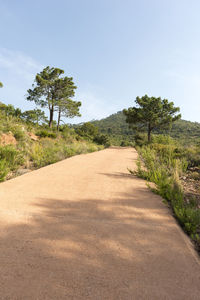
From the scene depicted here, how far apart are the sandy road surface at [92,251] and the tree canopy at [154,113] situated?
22.9m

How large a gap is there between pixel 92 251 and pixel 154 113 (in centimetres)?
2460

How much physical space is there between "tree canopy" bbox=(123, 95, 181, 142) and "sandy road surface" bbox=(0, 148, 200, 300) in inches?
903

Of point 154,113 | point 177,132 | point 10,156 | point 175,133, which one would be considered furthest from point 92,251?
point 177,132

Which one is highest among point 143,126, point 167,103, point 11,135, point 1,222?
point 167,103

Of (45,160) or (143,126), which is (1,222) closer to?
(45,160)

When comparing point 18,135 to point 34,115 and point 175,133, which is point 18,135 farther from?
point 175,133

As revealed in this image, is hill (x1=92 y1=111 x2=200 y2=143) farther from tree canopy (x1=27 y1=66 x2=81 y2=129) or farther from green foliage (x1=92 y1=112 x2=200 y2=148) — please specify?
tree canopy (x1=27 y1=66 x2=81 y2=129)

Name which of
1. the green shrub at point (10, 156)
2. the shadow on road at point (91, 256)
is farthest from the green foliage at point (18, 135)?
the shadow on road at point (91, 256)

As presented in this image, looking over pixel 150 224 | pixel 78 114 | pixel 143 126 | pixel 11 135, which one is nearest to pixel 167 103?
pixel 143 126

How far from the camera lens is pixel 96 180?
3.65 m

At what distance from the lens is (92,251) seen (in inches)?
52.9

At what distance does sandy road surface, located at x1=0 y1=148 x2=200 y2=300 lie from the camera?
1002 mm

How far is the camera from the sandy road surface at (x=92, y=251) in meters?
1.00

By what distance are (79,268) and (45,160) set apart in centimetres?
472
